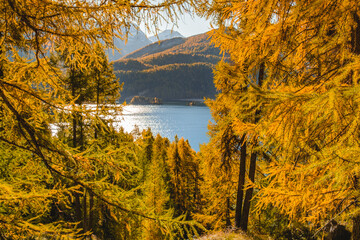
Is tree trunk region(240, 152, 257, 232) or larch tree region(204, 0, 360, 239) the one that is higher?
larch tree region(204, 0, 360, 239)

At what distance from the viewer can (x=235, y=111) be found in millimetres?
2609

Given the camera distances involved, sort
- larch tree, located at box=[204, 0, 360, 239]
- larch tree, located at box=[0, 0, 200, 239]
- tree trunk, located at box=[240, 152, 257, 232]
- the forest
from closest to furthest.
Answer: larch tree, located at box=[204, 0, 360, 239] < the forest < larch tree, located at box=[0, 0, 200, 239] < tree trunk, located at box=[240, 152, 257, 232]

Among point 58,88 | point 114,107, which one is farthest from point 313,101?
point 58,88

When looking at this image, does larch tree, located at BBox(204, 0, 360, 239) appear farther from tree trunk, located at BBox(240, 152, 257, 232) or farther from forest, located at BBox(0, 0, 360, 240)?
tree trunk, located at BBox(240, 152, 257, 232)

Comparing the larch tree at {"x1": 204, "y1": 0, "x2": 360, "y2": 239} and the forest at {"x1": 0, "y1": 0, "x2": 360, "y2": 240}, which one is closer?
the larch tree at {"x1": 204, "y1": 0, "x2": 360, "y2": 239}

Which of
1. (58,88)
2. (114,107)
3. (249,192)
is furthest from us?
(249,192)

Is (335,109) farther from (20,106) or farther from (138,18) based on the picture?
(20,106)

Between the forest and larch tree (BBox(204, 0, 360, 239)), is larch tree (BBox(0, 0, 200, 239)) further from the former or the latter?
larch tree (BBox(204, 0, 360, 239))

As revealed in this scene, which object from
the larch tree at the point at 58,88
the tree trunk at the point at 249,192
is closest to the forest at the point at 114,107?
the larch tree at the point at 58,88

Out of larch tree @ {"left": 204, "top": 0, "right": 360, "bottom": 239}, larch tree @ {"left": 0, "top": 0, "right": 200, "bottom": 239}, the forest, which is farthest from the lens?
larch tree @ {"left": 0, "top": 0, "right": 200, "bottom": 239}

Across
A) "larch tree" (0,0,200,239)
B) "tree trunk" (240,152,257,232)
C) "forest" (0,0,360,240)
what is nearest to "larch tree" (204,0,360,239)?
"forest" (0,0,360,240)

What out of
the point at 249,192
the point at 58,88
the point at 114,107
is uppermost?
the point at 58,88

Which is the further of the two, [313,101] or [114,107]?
[114,107]

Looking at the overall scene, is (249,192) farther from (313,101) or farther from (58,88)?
(58,88)
